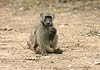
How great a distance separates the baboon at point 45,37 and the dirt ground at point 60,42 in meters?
0.19

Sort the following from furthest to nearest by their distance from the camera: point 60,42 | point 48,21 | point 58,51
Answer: point 60,42 → point 58,51 → point 48,21

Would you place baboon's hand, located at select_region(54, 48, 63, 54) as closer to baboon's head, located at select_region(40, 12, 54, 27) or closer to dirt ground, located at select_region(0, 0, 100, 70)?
dirt ground, located at select_region(0, 0, 100, 70)

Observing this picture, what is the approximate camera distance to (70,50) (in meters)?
9.76

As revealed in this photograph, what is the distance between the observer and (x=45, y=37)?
31.4 feet

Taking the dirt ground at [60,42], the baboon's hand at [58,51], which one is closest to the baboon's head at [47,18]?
the baboon's hand at [58,51]

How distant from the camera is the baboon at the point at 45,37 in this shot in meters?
9.44

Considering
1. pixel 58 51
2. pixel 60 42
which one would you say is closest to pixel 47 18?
pixel 58 51

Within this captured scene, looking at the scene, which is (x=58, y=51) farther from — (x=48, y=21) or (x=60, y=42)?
(x=60, y=42)

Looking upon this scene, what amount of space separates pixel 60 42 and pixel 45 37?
121cm

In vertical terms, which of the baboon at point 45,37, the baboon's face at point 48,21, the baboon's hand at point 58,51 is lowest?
the baboon's hand at point 58,51

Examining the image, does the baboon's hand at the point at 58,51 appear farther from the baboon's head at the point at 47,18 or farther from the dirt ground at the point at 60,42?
the baboon's head at the point at 47,18

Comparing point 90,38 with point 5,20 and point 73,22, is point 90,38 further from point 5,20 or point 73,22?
point 5,20

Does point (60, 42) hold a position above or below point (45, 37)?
below

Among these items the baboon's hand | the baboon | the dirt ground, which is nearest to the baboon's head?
the baboon
